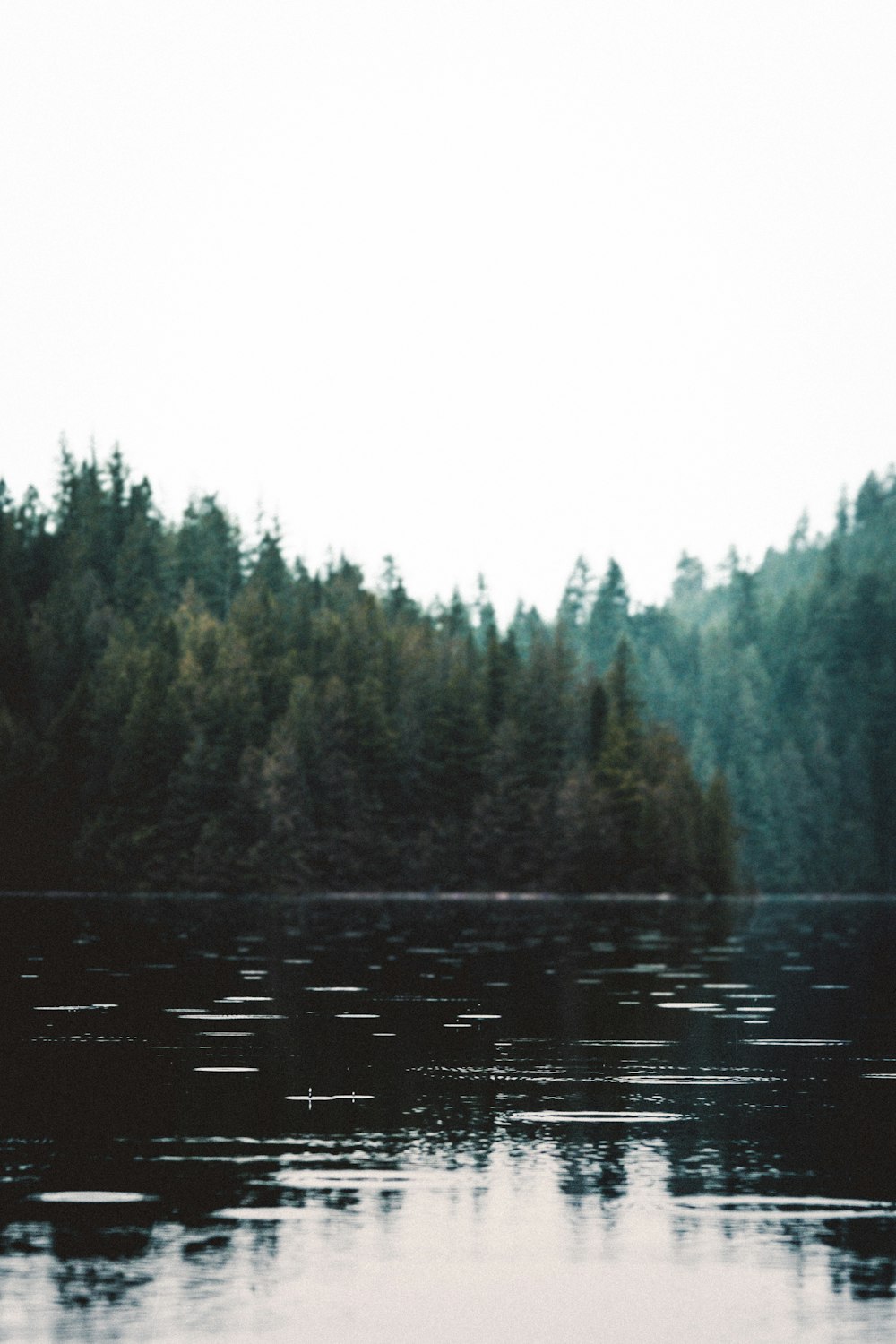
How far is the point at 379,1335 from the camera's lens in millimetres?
13539

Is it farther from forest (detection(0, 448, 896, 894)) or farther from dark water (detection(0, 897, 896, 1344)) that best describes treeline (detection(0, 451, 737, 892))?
dark water (detection(0, 897, 896, 1344))

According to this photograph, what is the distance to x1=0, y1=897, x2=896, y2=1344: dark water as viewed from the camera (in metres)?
14.3

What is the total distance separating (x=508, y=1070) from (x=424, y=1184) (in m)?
9.61

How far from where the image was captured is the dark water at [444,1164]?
47.0 ft

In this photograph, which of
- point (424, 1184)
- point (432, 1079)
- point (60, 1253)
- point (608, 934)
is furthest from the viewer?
point (608, 934)

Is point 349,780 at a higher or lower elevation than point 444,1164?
higher

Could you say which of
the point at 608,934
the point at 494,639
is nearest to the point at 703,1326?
the point at 608,934

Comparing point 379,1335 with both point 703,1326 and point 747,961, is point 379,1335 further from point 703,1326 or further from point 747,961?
point 747,961

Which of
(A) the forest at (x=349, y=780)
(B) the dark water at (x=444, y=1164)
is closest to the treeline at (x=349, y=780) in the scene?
(A) the forest at (x=349, y=780)

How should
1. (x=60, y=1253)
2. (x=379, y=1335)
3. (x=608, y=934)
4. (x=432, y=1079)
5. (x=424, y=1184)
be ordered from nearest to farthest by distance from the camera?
1. (x=379, y=1335)
2. (x=60, y=1253)
3. (x=424, y=1184)
4. (x=432, y=1079)
5. (x=608, y=934)

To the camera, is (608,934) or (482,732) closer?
(608,934)

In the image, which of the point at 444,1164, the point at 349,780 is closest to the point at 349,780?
the point at 349,780

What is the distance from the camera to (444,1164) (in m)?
20.3

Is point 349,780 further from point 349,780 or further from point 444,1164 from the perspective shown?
point 444,1164
